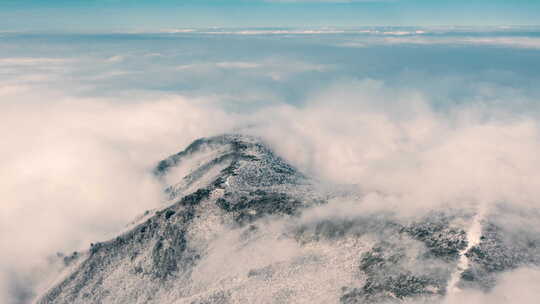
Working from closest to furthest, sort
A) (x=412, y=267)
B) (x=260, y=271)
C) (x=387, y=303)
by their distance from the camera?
(x=387, y=303) < (x=412, y=267) < (x=260, y=271)

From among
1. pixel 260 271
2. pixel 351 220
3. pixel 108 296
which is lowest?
pixel 108 296

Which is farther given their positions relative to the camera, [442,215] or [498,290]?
[442,215]

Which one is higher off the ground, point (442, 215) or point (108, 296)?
point (442, 215)

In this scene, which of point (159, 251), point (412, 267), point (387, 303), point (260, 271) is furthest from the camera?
point (159, 251)

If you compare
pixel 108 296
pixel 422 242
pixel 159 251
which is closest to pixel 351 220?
pixel 422 242

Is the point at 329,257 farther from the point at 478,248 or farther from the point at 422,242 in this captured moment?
the point at 478,248

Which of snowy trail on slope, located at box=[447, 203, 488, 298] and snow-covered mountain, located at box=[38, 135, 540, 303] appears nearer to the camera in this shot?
snowy trail on slope, located at box=[447, 203, 488, 298]

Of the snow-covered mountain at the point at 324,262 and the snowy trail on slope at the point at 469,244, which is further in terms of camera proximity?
the snow-covered mountain at the point at 324,262

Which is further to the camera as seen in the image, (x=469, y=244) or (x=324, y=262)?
(x=324, y=262)

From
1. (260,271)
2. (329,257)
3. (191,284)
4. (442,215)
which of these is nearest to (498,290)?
(442,215)

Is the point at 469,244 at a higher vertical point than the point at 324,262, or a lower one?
higher
